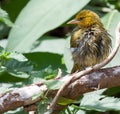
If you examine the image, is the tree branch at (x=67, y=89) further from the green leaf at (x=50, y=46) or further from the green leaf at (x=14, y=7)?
the green leaf at (x=14, y=7)

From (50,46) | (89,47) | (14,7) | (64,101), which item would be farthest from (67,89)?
(14,7)

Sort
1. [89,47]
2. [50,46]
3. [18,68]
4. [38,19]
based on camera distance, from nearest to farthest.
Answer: [18,68]
[89,47]
[38,19]
[50,46]

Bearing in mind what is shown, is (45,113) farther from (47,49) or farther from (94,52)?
(47,49)

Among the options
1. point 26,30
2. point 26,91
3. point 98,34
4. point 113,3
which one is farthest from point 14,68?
point 113,3

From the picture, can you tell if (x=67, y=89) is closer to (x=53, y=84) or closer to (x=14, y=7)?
(x=53, y=84)

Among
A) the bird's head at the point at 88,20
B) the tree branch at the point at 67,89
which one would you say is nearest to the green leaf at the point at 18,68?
the tree branch at the point at 67,89

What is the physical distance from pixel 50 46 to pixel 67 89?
1465mm

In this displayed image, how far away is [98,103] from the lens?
77.2 inches

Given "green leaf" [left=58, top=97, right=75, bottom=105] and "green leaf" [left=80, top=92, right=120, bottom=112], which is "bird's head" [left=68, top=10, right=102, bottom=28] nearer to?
"green leaf" [left=80, top=92, right=120, bottom=112]

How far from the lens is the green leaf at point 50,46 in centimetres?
326

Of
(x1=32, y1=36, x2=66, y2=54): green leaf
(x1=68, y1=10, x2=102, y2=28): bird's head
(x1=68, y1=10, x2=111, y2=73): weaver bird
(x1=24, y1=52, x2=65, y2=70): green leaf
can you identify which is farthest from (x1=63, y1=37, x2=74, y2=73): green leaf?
(x1=32, y1=36, x2=66, y2=54): green leaf

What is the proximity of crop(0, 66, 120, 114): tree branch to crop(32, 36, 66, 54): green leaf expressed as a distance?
127 cm

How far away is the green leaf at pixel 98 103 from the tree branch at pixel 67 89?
0.20 ft

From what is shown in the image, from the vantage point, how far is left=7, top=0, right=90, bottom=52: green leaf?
303 cm
